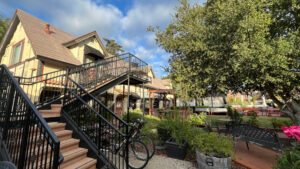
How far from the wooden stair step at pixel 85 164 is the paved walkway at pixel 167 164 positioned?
153 cm

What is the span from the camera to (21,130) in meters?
2.77

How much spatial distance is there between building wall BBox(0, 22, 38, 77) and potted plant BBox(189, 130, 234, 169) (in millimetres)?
10706

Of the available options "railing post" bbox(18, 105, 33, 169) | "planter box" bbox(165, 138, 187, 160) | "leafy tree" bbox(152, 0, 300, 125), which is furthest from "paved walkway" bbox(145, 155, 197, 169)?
"leafy tree" bbox(152, 0, 300, 125)

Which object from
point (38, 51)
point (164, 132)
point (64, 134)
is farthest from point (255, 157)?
point (38, 51)

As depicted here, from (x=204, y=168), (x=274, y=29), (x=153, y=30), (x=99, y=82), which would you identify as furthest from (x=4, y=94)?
(x=274, y=29)

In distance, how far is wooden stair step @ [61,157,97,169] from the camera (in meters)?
3.11

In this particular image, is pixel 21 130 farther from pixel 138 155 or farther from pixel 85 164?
pixel 138 155

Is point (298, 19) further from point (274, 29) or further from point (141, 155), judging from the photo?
point (141, 155)

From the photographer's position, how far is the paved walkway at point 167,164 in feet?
12.8

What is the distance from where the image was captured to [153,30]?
889cm

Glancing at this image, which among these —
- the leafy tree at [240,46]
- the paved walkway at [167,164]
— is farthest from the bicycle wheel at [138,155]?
the leafy tree at [240,46]

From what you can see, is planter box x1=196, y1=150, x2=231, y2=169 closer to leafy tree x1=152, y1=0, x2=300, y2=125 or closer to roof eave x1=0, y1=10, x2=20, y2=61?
leafy tree x1=152, y1=0, x2=300, y2=125

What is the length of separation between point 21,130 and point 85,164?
5.19 ft

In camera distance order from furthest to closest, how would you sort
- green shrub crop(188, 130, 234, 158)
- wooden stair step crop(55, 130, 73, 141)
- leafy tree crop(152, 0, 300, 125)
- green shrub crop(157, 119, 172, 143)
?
green shrub crop(157, 119, 172, 143), leafy tree crop(152, 0, 300, 125), wooden stair step crop(55, 130, 73, 141), green shrub crop(188, 130, 234, 158)
